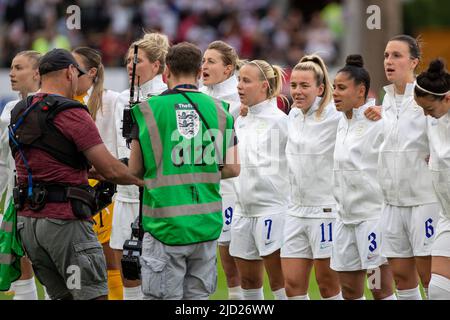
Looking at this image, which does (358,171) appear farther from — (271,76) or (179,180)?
(179,180)

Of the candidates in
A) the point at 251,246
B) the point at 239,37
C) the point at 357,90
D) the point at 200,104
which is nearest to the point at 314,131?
the point at 357,90

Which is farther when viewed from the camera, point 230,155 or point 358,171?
point 358,171

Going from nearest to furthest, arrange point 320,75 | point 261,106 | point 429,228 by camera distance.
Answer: point 429,228, point 320,75, point 261,106

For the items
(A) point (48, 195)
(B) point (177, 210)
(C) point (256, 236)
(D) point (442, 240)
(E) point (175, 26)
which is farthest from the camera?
(E) point (175, 26)

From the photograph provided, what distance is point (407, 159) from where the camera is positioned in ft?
30.2

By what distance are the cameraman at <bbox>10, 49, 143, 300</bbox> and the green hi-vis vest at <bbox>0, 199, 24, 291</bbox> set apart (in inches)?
4.3

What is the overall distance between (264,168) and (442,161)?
79.4 inches

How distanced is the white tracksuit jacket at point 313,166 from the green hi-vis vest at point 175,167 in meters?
2.01

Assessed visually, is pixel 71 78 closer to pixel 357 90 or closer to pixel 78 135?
pixel 78 135

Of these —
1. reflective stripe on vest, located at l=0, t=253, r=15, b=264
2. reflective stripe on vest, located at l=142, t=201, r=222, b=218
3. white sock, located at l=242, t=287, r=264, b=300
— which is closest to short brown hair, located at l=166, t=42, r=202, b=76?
reflective stripe on vest, located at l=142, t=201, r=222, b=218

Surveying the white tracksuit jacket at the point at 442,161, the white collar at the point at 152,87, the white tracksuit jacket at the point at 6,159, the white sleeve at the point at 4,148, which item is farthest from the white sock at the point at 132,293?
the white tracksuit jacket at the point at 442,161

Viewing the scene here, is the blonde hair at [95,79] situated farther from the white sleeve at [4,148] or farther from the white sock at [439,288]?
the white sock at [439,288]

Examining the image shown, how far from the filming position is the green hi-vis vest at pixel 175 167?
305 inches

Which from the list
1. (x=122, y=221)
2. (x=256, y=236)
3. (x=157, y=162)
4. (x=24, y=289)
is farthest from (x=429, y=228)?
(x=24, y=289)
